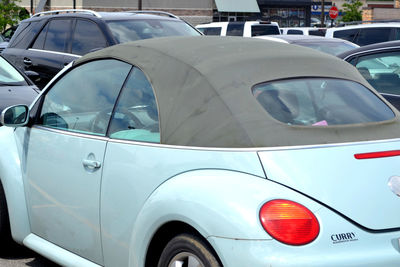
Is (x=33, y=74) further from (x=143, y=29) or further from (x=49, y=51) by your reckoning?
(x=143, y=29)

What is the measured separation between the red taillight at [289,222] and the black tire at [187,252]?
317 millimetres

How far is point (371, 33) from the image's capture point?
14.8m

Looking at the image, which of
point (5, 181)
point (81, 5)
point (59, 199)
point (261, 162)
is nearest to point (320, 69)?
point (261, 162)

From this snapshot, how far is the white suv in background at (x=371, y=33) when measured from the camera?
559 inches

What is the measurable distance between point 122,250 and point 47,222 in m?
0.93

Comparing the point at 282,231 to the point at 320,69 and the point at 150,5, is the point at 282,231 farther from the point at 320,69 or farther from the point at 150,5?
the point at 150,5

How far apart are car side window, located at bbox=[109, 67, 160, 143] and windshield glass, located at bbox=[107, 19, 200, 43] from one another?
6.06 m

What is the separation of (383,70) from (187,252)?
437 centimetres

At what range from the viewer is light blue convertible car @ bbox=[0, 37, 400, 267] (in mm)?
3064

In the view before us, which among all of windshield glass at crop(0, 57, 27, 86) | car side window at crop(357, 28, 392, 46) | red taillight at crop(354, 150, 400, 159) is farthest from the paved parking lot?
car side window at crop(357, 28, 392, 46)

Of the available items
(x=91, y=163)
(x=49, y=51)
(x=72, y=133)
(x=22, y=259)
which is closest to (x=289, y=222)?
(x=91, y=163)

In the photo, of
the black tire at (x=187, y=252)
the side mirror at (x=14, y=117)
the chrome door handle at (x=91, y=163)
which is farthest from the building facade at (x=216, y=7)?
the black tire at (x=187, y=252)

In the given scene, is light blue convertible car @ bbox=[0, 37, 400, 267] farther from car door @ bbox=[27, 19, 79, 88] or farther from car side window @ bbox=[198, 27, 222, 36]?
car side window @ bbox=[198, 27, 222, 36]

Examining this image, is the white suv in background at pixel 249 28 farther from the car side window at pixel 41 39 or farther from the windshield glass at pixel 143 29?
the windshield glass at pixel 143 29
